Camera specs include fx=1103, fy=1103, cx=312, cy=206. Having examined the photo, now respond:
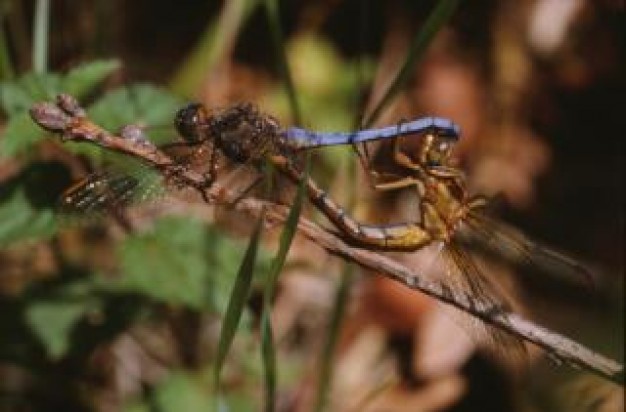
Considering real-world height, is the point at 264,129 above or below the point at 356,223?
above

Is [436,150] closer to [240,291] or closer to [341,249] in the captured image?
[341,249]

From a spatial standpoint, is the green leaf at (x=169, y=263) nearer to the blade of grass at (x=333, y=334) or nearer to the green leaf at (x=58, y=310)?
the green leaf at (x=58, y=310)

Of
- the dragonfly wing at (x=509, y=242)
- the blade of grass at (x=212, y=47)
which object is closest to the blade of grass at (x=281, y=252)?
the dragonfly wing at (x=509, y=242)

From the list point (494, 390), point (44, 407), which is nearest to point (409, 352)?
point (494, 390)

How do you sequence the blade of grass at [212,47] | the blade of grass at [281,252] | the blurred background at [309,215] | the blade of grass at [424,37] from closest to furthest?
the blade of grass at [281,252], the blade of grass at [424,37], the blurred background at [309,215], the blade of grass at [212,47]

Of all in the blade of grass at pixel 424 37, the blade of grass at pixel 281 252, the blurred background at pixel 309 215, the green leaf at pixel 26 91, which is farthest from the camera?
the blurred background at pixel 309 215

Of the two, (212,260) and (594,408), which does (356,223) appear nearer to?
(212,260)

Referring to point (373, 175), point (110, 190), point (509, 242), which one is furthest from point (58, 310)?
point (509, 242)
